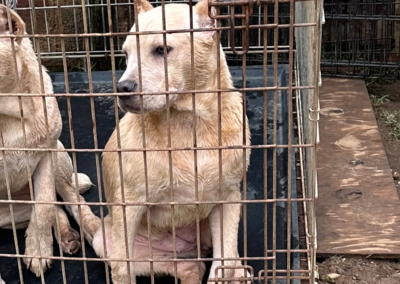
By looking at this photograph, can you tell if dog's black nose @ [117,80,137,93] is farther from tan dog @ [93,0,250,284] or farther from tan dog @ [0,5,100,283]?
tan dog @ [0,5,100,283]

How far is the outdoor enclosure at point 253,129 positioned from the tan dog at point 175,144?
7 cm

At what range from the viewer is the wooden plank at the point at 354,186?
122 inches

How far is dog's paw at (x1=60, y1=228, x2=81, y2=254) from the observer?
297cm

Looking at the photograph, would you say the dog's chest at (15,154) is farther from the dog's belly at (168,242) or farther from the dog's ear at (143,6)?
the dog's ear at (143,6)

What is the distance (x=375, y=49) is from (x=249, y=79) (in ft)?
4.56

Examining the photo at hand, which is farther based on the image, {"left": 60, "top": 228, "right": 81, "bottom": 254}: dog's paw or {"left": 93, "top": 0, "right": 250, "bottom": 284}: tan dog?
{"left": 60, "top": 228, "right": 81, "bottom": 254}: dog's paw

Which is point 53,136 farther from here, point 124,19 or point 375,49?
point 375,49

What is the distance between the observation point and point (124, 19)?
5.49 meters

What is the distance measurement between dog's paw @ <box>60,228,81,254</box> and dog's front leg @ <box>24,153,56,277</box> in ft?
0.36

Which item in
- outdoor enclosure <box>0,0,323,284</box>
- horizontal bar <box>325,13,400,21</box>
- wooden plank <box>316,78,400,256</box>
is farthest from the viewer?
horizontal bar <box>325,13,400,21</box>


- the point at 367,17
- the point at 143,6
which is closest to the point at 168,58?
the point at 143,6

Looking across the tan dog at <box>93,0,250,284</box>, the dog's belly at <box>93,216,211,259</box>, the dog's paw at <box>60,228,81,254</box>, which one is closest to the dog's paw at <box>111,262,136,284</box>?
the tan dog at <box>93,0,250,284</box>

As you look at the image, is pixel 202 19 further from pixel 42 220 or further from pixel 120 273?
pixel 42 220

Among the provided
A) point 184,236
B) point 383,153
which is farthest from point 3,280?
point 383,153
